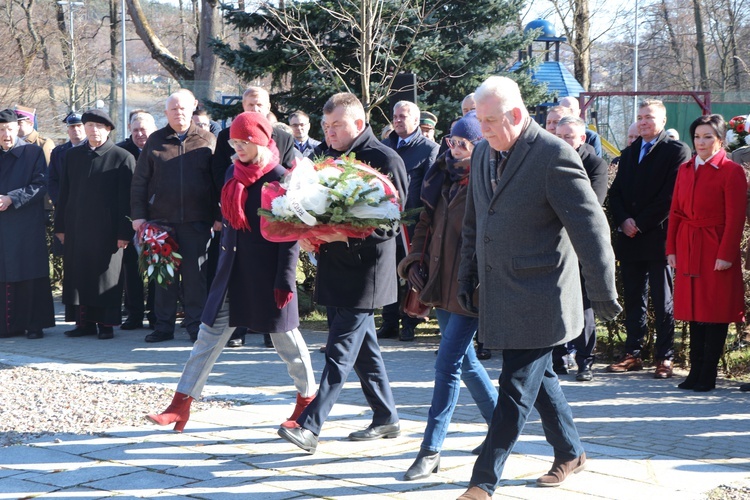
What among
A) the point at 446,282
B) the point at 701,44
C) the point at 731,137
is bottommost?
the point at 446,282

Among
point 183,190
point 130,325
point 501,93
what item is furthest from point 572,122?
point 130,325

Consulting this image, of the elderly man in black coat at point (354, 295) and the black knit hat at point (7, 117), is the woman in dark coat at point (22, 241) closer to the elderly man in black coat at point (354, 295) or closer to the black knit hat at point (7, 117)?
the black knit hat at point (7, 117)

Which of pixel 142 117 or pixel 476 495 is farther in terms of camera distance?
pixel 142 117

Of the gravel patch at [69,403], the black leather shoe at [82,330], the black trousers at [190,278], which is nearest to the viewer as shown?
the gravel patch at [69,403]

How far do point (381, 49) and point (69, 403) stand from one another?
1045cm

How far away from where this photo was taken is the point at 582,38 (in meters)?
32.7

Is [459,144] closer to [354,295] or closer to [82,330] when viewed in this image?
[354,295]

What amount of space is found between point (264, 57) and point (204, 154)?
6999 mm

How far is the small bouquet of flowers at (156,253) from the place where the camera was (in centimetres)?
980

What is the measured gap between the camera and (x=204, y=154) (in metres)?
10.1

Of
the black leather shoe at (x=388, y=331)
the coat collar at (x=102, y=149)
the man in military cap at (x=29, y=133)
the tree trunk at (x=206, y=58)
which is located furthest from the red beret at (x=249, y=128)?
the tree trunk at (x=206, y=58)

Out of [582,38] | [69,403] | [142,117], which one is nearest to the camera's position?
[69,403]

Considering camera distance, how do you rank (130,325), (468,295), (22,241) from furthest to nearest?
1. (130,325)
2. (22,241)
3. (468,295)

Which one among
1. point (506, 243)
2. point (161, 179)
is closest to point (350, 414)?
point (506, 243)
